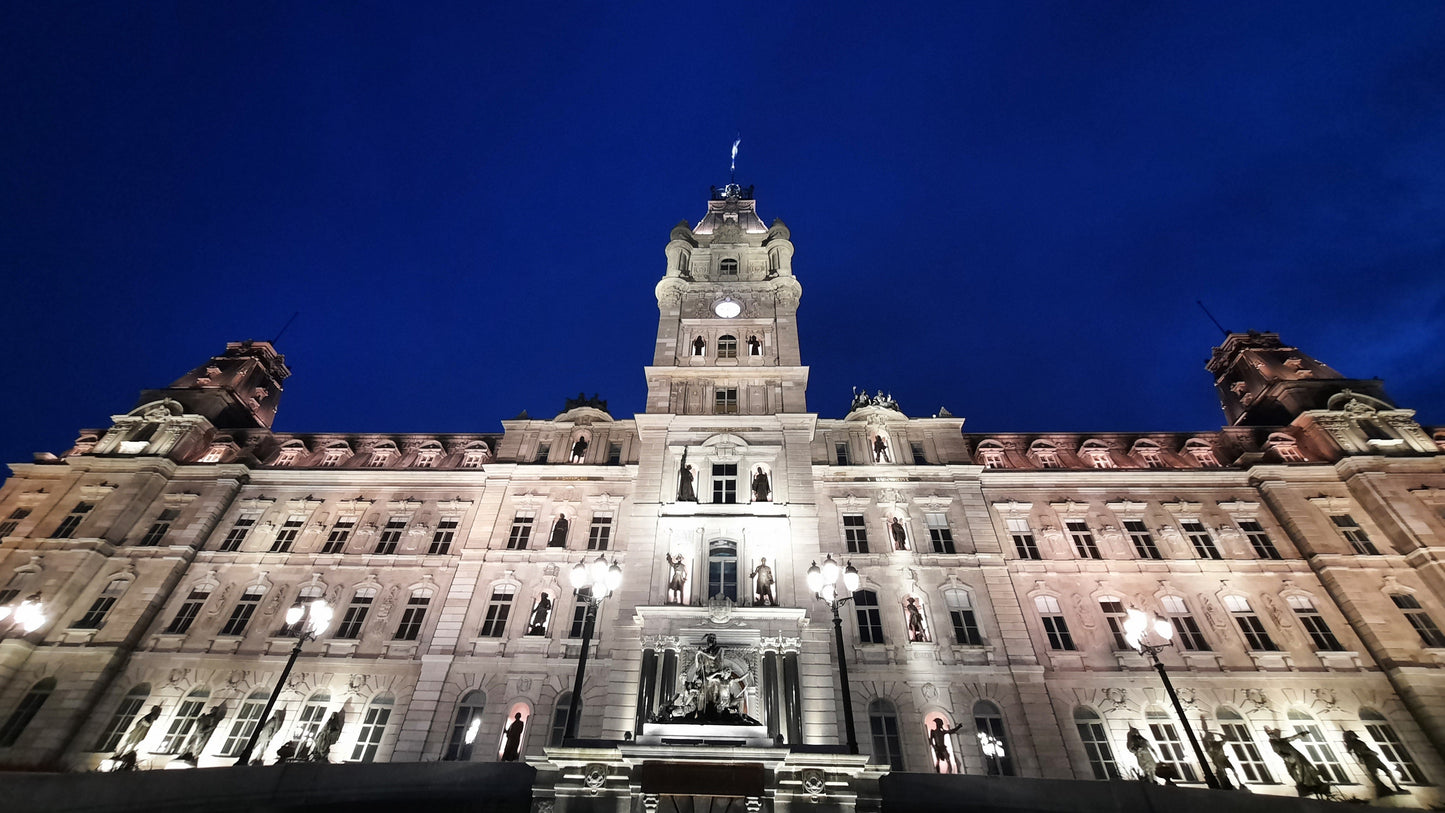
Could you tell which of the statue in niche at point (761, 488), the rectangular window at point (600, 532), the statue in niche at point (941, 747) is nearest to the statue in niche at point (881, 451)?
the statue in niche at point (761, 488)

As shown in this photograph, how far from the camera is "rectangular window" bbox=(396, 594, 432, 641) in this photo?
28.4 metres

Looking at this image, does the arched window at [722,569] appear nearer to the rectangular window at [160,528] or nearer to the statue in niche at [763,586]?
the statue in niche at [763,586]

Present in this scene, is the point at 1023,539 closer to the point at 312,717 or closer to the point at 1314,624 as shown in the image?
the point at 1314,624

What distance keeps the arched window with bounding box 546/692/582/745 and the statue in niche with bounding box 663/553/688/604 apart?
5333 millimetres

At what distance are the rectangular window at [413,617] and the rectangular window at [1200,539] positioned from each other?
3537 cm

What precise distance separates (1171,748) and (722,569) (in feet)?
59.5

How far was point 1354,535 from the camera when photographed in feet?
98.3

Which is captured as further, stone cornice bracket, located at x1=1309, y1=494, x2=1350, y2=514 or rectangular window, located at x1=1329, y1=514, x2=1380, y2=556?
stone cornice bracket, located at x1=1309, y1=494, x2=1350, y2=514

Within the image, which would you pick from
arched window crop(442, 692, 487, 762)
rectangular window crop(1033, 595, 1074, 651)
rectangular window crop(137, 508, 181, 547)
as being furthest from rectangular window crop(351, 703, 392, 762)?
rectangular window crop(1033, 595, 1074, 651)

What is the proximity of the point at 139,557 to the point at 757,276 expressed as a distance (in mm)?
34440

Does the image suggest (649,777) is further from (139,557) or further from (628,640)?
(139,557)

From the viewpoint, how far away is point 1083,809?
16.6 m

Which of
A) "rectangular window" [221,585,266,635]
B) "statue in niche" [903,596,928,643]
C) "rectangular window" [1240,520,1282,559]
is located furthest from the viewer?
"rectangular window" [1240,520,1282,559]

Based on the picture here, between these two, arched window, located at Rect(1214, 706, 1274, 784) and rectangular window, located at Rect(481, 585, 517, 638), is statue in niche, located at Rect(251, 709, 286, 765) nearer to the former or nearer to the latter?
rectangular window, located at Rect(481, 585, 517, 638)
